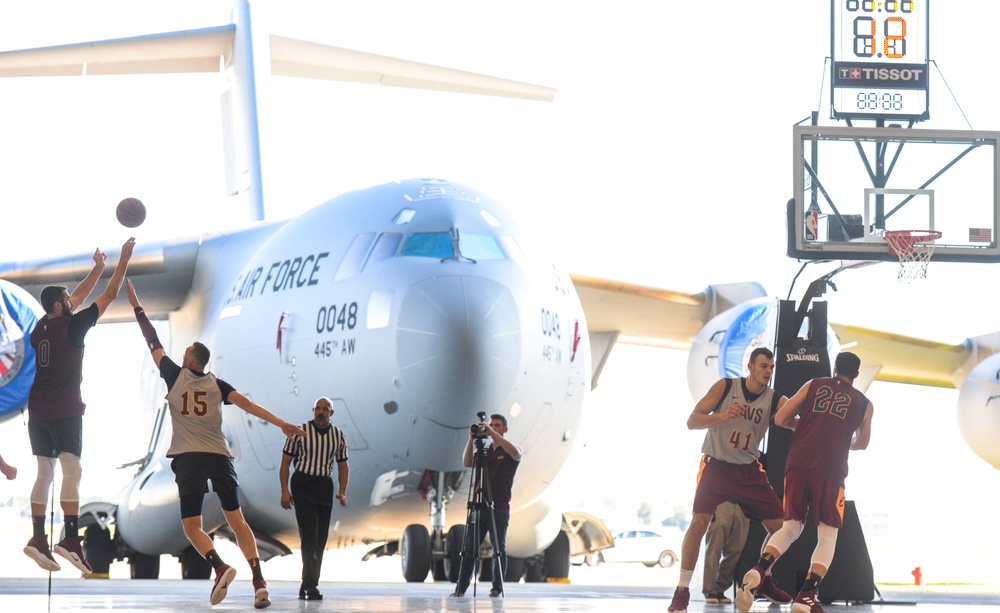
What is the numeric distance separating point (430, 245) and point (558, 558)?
5276mm

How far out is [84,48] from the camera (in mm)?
15164

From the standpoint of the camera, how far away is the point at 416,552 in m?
10.5

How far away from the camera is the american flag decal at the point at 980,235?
10.1 meters

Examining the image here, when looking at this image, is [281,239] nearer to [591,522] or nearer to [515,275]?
[515,275]

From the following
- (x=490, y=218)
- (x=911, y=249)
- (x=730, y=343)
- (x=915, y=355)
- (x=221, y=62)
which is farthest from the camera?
(x=221, y=62)

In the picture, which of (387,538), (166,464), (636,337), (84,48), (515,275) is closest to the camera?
(515,275)

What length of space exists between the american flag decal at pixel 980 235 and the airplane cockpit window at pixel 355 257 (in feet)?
13.9

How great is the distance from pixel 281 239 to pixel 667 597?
443cm

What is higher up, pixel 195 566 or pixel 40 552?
pixel 40 552

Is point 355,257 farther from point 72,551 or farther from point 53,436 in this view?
point 72,551

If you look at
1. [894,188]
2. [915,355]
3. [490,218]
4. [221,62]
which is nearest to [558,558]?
[490,218]

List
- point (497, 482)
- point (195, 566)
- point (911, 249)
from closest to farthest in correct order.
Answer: point (497, 482), point (911, 249), point (195, 566)

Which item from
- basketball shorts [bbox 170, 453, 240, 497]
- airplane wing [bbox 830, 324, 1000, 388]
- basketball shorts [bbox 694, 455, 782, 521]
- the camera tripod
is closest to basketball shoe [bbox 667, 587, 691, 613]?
basketball shorts [bbox 694, 455, 782, 521]

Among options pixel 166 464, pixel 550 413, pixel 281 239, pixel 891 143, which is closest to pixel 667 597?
pixel 550 413
